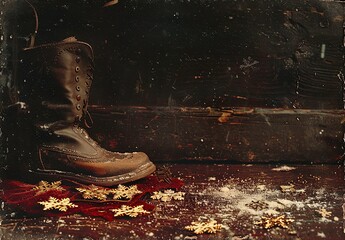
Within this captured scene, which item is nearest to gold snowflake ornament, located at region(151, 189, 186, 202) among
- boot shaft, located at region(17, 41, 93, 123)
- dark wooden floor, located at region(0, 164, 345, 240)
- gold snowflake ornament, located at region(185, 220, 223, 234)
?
dark wooden floor, located at region(0, 164, 345, 240)

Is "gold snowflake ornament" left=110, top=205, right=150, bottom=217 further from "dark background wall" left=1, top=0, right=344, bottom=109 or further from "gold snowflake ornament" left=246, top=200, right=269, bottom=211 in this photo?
"dark background wall" left=1, top=0, right=344, bottom=109

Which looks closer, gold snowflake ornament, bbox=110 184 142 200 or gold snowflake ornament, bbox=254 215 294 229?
gold snowflake ornament, bbox=254 215 294 229

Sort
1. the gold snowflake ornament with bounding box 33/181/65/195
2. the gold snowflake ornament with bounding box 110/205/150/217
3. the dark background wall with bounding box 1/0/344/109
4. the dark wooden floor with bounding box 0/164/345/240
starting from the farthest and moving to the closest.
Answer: the dark background wall with bounding box 1/0/344/109, the gold snowflake ornament with bounding box 33/181/65/195, the gold snowflake ornament with bounding box 110/205/150/217, the dark wooden floor with bounding box 0/164/345/240

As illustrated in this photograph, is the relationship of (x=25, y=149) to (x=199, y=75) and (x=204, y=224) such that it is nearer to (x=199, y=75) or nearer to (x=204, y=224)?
(x=204, y=224)

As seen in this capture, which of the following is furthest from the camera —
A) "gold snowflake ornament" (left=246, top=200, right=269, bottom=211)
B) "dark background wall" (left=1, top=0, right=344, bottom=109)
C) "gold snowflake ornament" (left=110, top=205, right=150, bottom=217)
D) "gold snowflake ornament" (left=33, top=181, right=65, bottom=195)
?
"dark background wall" (left=1, top=0, right=344, bottom=109)

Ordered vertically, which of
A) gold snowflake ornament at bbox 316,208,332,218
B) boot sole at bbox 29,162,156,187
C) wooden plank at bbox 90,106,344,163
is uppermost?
wooden plank at bbox 90,106,344,163

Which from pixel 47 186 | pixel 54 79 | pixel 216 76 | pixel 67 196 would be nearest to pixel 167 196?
pixel 67 196

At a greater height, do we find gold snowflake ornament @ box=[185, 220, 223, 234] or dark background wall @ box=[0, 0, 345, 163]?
dark background wall @ box=[0, 0, 345, 163]

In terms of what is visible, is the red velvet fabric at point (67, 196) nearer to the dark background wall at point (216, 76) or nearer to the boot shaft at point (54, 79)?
the boot shaft at point (54, 79)
